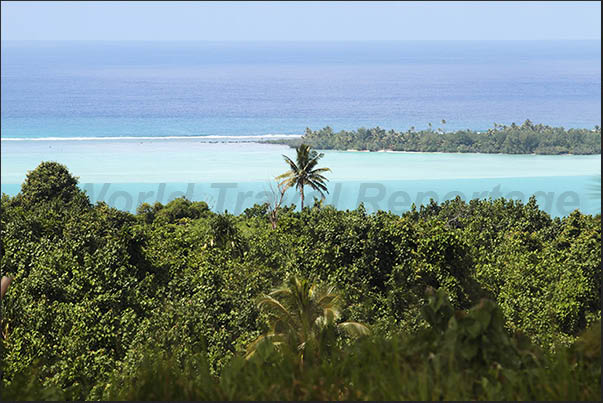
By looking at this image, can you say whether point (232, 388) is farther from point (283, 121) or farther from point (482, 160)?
point (283, 121)

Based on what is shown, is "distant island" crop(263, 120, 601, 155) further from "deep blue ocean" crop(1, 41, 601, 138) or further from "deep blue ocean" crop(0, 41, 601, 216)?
"deep blue ocean" crop(1, 41, 601, 138)

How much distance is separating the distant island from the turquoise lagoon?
6.53 ft

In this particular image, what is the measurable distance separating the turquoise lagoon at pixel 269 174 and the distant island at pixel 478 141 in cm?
199

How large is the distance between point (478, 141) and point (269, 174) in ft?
112

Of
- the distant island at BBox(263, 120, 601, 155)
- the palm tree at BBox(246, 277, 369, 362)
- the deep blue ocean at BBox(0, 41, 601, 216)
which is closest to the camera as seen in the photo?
the palm tree at BBox(246, 277, 369, 362)

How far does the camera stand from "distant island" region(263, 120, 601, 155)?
348 ft

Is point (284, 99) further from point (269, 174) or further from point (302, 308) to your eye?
point (302, 308)

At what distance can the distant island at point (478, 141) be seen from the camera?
106 meters

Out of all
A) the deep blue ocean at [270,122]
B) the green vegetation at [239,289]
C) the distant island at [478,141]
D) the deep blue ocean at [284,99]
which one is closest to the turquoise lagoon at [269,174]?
the deep blue ocean at [270,122]

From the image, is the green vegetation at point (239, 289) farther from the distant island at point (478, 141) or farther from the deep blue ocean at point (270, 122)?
the distant island at point (478, 141)

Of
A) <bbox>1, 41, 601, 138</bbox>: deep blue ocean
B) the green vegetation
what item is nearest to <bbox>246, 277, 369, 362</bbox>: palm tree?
the green vegetation

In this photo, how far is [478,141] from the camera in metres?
107

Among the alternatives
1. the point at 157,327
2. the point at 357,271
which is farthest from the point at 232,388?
the point at 357,271

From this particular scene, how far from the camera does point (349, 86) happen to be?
159250mm
